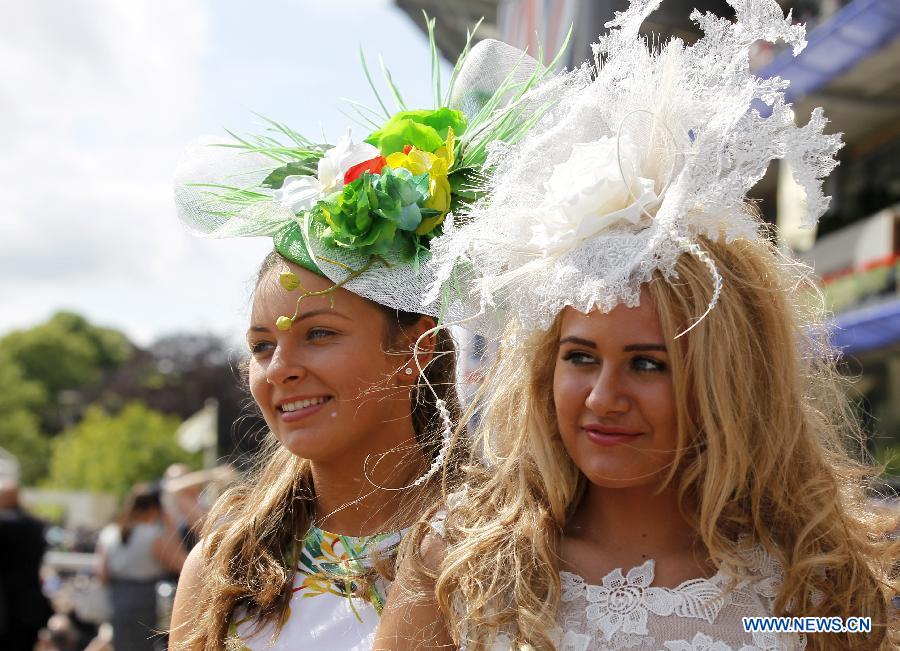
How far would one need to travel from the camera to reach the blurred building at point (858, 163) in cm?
1199

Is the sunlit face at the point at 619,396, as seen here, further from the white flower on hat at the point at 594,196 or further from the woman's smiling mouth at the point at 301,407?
the woman's smiling mouth at the point at 301,407

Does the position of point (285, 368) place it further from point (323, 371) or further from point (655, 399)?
point (655, 399)

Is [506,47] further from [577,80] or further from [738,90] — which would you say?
[738,90]

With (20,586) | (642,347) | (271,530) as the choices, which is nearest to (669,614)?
(642,347)

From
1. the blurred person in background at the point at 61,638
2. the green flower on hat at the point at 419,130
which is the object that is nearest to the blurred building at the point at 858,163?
the blurred person in background at the point at 61,638

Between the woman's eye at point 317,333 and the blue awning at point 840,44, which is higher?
the blue awning at point 840,44

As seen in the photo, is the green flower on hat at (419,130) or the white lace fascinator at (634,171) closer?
the white lace fascinator at (634,171)

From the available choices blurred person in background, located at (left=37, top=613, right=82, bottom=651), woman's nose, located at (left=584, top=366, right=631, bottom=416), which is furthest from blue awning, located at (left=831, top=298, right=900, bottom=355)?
woman's nose, located at (left=584, top=366, right=631, bottom=416)

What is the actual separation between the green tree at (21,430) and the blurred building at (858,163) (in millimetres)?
45368

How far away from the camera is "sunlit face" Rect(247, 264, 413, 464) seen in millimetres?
2383

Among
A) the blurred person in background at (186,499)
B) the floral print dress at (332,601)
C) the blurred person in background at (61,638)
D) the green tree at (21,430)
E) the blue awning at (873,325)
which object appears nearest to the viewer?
the floral print dress at (332,601)

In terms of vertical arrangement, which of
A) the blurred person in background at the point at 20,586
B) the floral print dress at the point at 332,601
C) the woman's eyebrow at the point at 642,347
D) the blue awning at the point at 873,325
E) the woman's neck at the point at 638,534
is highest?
the blue awning at the point at 873,325

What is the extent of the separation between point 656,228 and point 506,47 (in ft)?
2.90

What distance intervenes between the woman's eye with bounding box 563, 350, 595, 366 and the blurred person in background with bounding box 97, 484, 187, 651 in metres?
4.70
